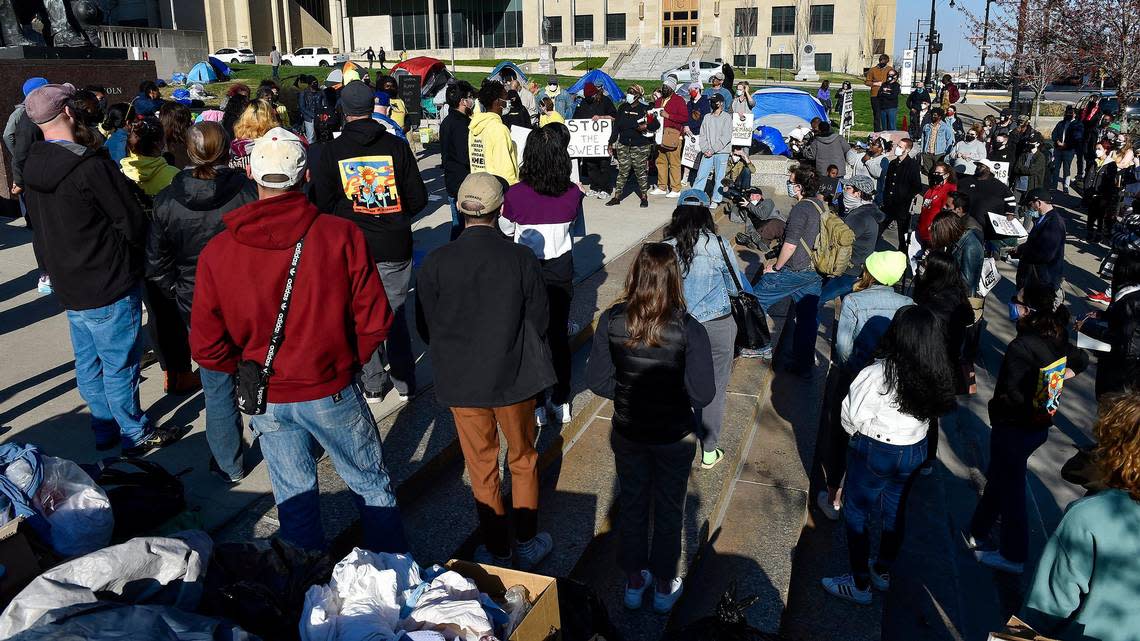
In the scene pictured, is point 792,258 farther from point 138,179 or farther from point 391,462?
point 138,179

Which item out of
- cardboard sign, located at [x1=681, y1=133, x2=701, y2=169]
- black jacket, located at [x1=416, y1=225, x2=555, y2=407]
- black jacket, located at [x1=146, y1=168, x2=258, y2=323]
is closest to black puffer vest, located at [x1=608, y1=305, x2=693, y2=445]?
black jacket, located at [x1=416, y1=225, x2=555, y2=407]

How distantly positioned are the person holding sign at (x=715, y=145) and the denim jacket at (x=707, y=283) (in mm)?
7483

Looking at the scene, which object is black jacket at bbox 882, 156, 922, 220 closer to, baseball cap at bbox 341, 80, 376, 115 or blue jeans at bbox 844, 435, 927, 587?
blue jeans at bbox 844, 435, 927, 587

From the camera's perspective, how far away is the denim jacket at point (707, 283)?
15.5ft

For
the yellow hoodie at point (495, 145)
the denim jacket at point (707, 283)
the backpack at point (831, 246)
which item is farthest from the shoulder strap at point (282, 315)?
the backpack at point (831, 246)

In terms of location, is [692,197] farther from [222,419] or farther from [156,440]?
[156,440]

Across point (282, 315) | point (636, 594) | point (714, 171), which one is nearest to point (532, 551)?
point (636, 594)

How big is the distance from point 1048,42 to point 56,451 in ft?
81.8

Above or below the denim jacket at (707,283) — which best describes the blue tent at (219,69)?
above

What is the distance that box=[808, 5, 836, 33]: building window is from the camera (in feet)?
202

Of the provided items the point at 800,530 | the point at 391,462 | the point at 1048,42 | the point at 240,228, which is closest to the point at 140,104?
the point at 391,462

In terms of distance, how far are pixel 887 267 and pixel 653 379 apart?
2174mm

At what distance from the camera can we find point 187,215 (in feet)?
14.3

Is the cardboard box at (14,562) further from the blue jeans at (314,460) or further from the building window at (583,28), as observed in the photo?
the building window at (583,28)
